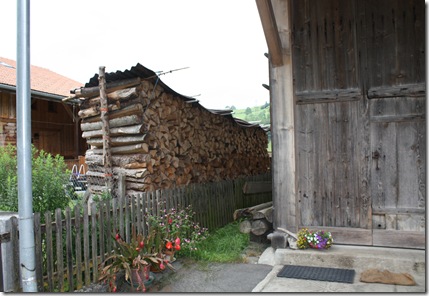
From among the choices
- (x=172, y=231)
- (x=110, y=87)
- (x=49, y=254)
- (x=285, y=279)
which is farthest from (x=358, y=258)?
(x=110, y=87)

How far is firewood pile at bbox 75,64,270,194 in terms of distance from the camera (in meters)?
6.75

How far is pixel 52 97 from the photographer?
14227 millimetres

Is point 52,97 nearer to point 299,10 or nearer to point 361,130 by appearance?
point 299,10

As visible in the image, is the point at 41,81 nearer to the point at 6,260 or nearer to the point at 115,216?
the point at 115,216

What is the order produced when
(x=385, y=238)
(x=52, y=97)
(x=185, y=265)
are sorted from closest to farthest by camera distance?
(x=385, y=238) → (x=185, y=265) → (x=52, y=97)

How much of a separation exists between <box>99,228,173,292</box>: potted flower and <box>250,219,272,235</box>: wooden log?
2.27 m

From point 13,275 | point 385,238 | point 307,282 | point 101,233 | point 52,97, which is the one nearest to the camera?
point 13,275

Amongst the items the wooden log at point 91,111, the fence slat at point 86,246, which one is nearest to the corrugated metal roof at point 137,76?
the wooden log at point 91,111

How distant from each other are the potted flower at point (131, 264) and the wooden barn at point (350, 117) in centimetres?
210

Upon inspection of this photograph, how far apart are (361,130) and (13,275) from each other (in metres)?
4.61

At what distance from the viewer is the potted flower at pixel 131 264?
13.8ft

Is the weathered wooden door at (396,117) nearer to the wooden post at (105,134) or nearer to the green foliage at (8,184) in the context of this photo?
the wooden post at (105,134)

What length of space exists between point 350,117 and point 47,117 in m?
17.6

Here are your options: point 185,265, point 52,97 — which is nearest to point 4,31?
point 185,265
